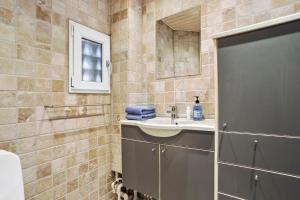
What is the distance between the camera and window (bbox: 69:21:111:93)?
5.32 ft

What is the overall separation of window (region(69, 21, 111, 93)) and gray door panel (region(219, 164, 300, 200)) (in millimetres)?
1330

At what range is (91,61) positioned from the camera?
71.4 inches

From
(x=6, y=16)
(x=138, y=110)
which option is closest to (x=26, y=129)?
(x=6, y=16)

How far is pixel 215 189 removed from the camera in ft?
3.87

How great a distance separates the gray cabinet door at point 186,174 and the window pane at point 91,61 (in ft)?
3.19

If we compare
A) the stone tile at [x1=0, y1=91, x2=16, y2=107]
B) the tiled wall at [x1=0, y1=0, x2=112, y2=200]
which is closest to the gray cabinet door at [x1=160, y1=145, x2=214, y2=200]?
the tiled wall at [x1=0, y1=0, x2=112, y2=200]

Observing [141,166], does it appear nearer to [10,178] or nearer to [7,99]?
[10,178]

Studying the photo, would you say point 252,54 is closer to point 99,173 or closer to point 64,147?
point 64,147

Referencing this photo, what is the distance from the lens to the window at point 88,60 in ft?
5.32

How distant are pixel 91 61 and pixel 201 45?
1.08 meters

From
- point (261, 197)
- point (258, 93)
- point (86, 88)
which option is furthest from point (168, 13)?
point (261, 197)

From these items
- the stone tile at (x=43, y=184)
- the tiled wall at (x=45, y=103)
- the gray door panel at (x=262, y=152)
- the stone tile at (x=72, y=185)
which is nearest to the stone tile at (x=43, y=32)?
the tiled wall at (x=45, y=103)

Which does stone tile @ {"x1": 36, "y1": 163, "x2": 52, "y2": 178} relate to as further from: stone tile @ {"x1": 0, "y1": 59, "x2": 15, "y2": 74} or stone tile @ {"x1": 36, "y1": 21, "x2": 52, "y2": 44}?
stone tile @ {"x1": 36, "y1": 21, "x2": 52, "y2": 44}

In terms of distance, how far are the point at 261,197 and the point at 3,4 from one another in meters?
2.01
